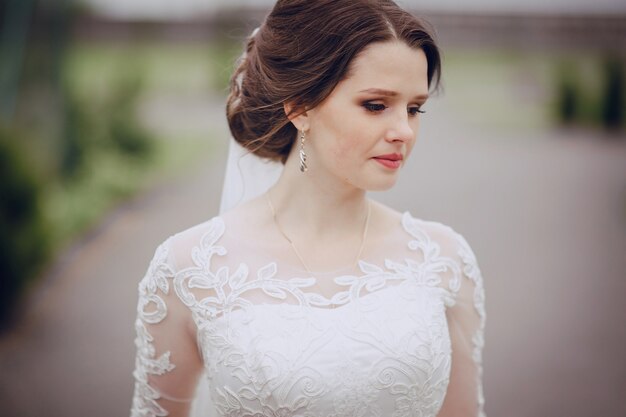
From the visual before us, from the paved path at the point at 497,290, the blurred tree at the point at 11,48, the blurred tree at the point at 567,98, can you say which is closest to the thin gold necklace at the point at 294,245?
the paved path at the point at 497,290

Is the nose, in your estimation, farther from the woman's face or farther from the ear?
the ear

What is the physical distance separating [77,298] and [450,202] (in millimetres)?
5688

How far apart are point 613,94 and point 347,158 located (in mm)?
14860

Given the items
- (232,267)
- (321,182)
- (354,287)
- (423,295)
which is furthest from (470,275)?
(232,267)

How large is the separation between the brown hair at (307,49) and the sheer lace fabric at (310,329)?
1.40 ft

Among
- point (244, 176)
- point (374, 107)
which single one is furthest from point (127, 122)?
point (374, 107)

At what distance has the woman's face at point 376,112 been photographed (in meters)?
2.00

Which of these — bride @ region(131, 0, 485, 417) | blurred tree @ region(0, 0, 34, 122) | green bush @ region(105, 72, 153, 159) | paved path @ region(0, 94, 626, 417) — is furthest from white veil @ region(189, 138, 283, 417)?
green bush @ region(105, 72, 153, 159)

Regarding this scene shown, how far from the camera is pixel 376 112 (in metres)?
2.03

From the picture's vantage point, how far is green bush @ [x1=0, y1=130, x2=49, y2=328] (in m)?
5.50

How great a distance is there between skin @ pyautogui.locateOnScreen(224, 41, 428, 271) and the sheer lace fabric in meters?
0.07

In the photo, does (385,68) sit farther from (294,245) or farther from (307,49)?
(294,245)

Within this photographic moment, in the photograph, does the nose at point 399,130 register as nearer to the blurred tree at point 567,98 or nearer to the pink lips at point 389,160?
the pink lips at point 389,160

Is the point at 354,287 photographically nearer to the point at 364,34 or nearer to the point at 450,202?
the point at 364,34
